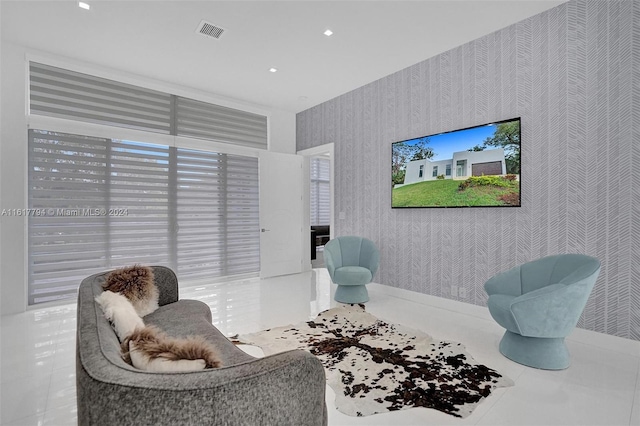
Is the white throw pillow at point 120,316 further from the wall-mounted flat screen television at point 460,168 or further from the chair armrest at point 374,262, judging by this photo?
the wall-mounted flat screen television at point 460,168

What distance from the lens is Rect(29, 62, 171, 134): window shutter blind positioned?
151 inches

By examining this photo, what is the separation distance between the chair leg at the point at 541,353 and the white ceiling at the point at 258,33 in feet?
9.63

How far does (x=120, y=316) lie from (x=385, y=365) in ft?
5.90

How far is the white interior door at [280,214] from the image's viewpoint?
550 cm

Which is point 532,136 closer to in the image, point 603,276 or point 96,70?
point 603,276

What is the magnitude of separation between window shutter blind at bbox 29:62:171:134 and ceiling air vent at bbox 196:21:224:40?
5.58ft

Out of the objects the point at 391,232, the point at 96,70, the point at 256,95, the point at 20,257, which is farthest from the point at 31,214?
the point at 391,232

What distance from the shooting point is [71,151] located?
12.9 ft

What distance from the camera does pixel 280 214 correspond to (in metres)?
5.69

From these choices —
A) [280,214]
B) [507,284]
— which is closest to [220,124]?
[280,214]

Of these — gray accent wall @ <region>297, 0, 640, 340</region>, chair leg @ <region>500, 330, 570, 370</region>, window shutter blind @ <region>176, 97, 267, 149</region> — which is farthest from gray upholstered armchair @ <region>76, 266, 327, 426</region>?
window shutter blind @ <region>176, 97, 267, 149</region>

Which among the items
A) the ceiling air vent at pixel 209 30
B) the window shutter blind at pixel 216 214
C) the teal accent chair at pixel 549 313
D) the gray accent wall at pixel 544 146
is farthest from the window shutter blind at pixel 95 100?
the teal accent chair at pixel 549 313

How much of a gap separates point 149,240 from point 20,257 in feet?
4.38

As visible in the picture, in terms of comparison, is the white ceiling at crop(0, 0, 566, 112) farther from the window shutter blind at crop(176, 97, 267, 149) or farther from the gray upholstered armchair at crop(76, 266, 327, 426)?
the gray upholstered armchair at crop(76, 266, 327, 426)
